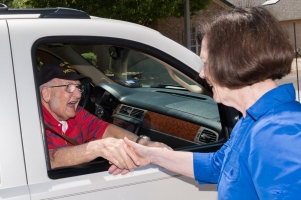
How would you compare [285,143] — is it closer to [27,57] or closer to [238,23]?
[238,23]

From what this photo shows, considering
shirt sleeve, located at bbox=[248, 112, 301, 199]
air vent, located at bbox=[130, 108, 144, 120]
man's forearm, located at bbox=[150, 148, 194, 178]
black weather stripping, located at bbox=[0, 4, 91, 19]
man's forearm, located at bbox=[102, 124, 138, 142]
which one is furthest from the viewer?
air vent, located at bbox=[130, 108, 144, 120]

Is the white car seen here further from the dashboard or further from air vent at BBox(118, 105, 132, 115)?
air vent at BBox(118, 105, 132, 115)

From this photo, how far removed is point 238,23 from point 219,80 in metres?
0.20

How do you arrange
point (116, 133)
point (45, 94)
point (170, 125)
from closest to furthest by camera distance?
point (45, 94) < point (116, 133) < point (170, 125)

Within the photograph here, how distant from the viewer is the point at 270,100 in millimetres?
1477

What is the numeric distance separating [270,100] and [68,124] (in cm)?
156

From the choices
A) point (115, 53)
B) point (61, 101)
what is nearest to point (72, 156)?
point (61, 101)

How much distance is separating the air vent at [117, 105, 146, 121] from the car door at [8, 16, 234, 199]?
124cm

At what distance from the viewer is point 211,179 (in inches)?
75.5

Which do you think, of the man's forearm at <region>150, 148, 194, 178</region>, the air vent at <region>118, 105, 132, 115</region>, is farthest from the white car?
the air vent at <region>118, 105, 132, 115</region>

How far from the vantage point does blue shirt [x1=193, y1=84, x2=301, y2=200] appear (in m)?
1.32

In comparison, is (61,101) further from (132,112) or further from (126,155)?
(132,112)

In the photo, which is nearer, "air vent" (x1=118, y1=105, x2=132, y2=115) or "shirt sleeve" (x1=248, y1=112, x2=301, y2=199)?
"shirt sleeve" (x1=248, y1=112, x2=301, y2=199)

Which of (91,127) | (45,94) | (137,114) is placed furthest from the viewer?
Answer: (137,114)
